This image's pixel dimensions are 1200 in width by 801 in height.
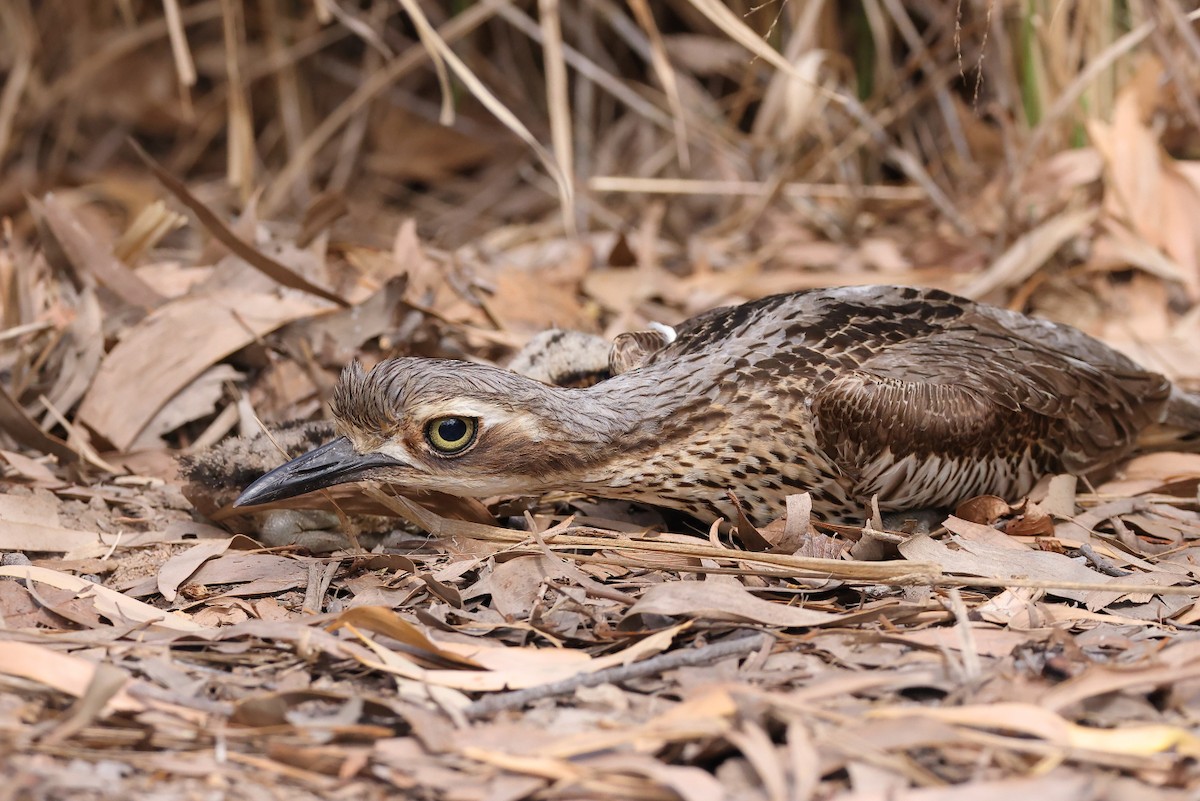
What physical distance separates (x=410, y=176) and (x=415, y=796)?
203 inches

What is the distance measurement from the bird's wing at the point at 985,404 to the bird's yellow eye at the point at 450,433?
3.05ft

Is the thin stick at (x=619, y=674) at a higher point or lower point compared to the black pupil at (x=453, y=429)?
lower

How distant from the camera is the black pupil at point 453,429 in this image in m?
3.24

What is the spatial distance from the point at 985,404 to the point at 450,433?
4.84 feet

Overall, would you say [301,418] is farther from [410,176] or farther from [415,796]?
[410,176]

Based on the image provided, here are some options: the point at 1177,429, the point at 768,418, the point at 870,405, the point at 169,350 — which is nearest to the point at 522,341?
the point at 169,350

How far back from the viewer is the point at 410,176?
6.95m

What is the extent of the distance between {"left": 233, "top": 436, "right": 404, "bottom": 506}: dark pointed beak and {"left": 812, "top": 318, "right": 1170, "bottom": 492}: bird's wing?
1.19 m

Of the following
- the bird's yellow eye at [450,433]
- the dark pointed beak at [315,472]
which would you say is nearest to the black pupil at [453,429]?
the bird's yellow eye at [450,433]

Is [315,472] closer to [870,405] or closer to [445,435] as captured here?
[445,435]

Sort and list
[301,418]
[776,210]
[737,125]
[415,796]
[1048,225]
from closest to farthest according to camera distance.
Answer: [415,796] < [301,418] < [1048,225] < [776,210] < [737,125]

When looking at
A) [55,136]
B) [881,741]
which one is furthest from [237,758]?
[55,136]

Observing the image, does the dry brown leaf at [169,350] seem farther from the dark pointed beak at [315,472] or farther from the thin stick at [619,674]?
the thin stick at [619,674]

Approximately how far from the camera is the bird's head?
3207 mm
